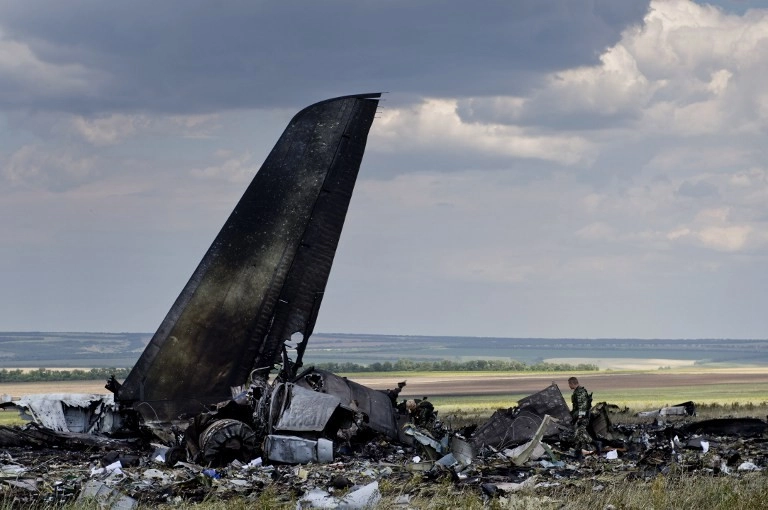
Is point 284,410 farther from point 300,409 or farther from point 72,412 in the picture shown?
point 72,412

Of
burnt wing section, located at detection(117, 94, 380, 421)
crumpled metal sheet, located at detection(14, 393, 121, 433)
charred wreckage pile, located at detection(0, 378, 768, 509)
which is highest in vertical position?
burnt wing section, located at detection(117, 94, 380, 421)

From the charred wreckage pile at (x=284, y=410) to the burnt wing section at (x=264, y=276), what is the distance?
3 centimetres

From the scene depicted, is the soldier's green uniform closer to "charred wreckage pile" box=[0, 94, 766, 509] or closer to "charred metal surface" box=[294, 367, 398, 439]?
"charred wreckage pile" box=[0, 94, 766, 509]

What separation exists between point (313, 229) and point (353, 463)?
5.26m

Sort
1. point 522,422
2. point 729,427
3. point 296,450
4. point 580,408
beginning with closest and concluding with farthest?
point 296,450
point 522,422
point 580,408
point 729,427

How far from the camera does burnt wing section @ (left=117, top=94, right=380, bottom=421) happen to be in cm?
2102

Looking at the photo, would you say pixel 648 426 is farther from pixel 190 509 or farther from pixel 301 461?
pixel 190 509

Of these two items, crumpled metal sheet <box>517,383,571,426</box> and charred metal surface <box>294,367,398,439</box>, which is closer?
charred metal surface <box>294,367,398,439</box>

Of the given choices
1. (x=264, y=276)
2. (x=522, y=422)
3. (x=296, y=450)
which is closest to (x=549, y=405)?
(x=522, y=422)

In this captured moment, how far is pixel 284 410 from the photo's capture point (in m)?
19.3

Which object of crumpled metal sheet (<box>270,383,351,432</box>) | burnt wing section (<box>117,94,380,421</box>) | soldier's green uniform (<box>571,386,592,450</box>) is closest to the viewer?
crumpled metal sheet (<box>270,383,351,432</box>)

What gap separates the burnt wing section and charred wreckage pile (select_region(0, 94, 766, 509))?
0.09 feet

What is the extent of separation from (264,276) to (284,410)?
3.21 meters

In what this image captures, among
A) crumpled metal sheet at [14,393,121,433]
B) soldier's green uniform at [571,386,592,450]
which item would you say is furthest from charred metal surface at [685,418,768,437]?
crumpled metal sheet at [14,393,121,433]
